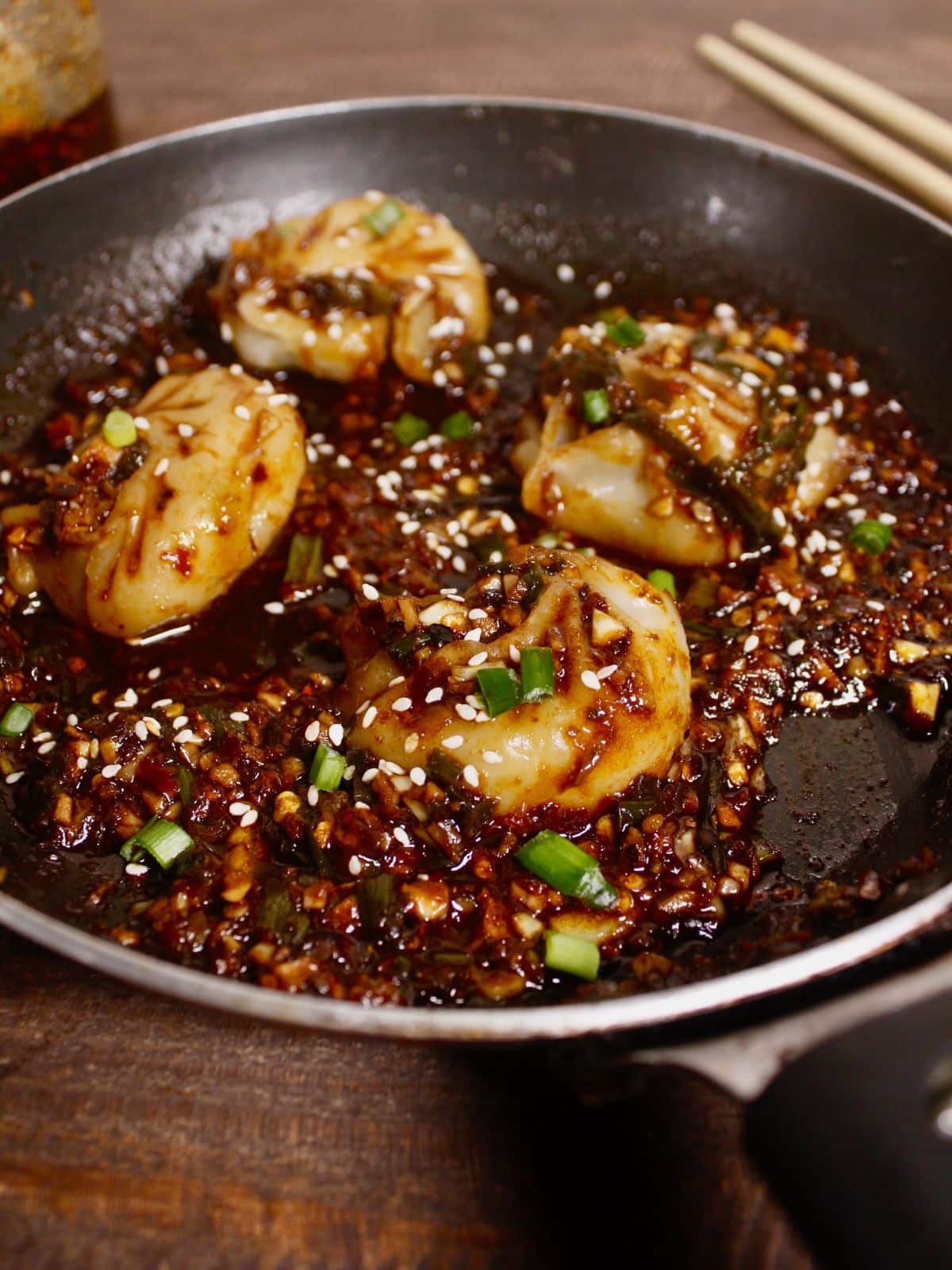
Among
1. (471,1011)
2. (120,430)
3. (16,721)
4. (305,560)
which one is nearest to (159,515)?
(120,430)

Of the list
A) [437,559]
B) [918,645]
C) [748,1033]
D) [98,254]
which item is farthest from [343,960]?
[98,254]

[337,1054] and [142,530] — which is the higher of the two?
[142,530]

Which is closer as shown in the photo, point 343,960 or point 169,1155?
point 169,1155

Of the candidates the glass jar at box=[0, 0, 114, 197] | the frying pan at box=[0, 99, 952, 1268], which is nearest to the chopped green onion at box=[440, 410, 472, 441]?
the frying pan at box=[0, 99, 952, 1268]

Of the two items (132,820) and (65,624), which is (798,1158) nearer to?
(132,820)

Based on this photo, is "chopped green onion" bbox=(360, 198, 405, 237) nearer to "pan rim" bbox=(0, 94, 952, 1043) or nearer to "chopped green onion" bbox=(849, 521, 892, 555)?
"chopped green onion" bbox=(849, 521, 892, 555)

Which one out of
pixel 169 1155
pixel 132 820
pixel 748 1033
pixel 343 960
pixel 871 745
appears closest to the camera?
pixel 748 1033
